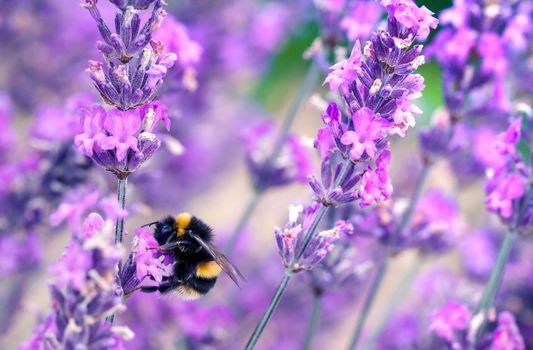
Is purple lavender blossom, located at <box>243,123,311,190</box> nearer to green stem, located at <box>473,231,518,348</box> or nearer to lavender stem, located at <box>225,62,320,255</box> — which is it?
lavender stem, located at <box>225,62,320,255</box>

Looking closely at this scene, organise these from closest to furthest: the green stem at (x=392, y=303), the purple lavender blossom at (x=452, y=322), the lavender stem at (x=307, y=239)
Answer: the lavender stem at (x=307, y=239) → the purple lavender blossom at (x=452, y=322) → the green stem at (x=392, y=303)

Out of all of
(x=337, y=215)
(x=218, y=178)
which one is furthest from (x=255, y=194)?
(x=218, y=178)

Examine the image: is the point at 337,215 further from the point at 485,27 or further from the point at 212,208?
the point at 212,208

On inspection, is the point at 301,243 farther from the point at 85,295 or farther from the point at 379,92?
the point at 85,295

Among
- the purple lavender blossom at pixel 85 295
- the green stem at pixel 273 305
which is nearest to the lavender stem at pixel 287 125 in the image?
the green stem at pixel 273 305

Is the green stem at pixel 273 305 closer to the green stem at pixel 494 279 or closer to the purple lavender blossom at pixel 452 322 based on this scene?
the purple lavender blossom at pixel 452 322
